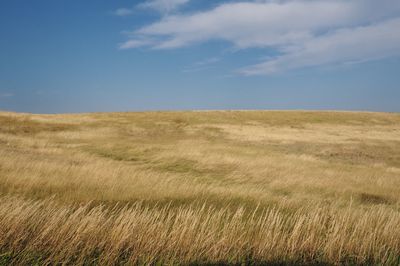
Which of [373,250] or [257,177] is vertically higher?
[373,250]

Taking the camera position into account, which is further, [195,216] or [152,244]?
[195,216]

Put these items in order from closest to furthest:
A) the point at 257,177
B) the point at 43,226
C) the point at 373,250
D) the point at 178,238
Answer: the point at 43,226 → the point at 178,238 → the point at 373,250 → the point at 257,177

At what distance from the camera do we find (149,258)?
425 cm

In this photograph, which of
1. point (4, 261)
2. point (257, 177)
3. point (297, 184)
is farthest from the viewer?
point (257, 177)

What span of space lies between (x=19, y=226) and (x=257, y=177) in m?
11.4

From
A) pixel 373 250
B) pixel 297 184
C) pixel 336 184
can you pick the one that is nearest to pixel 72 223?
pixel 373 250

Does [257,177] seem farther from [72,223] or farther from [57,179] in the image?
[72,223]

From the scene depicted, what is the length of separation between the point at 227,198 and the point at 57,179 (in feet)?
14.5

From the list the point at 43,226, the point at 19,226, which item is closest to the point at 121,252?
the point at 43,226

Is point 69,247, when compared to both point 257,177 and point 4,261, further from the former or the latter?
point 257,177

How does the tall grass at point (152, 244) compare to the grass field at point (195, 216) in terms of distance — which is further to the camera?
the grass field at point (195, 216)

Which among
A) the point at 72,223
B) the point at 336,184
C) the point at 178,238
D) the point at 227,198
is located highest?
the point at 72,223

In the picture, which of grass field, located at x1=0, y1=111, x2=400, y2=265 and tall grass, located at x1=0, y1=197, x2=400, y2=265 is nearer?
tall grass, located at x1=0, y1=197, x2=400, y2=265

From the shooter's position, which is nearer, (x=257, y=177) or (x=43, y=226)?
(x=43, y=226)
